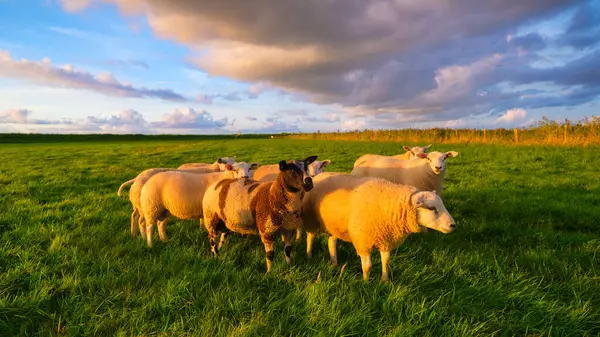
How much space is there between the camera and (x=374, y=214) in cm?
422

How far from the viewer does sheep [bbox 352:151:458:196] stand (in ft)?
24.4

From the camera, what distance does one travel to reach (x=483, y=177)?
11.6 metres

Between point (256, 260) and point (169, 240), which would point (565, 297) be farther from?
point (169, 240)

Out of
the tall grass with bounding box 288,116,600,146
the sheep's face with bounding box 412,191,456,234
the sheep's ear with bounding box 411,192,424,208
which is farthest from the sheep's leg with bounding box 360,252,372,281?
the tall grass with bounding box 288,116,600,146

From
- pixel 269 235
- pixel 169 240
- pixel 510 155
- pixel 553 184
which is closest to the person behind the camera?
pixel 269 235

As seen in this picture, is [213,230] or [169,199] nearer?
[213,230]

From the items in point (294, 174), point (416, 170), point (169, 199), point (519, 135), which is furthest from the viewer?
point (519, 135)

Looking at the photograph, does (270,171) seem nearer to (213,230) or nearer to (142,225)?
(213,230)

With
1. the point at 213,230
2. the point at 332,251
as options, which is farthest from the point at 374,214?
the point at 213,230

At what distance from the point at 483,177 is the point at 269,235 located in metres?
10.3

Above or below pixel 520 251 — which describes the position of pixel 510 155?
above

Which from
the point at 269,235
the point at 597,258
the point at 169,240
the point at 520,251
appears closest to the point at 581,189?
the point at 597,258

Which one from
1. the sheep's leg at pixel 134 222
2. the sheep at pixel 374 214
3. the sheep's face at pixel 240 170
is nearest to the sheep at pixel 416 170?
the sheep at pixel 374 214

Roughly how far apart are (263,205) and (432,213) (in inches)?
92.2
